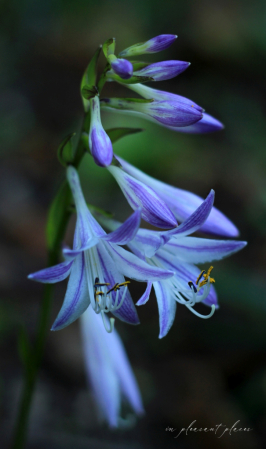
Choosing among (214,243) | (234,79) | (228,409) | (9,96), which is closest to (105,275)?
(214,243)

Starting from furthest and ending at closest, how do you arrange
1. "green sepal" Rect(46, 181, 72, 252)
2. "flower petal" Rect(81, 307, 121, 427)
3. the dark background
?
the dark background < "flower petal" Rect(81, 307, 121, 427) < "green sepal" Rect(46, 181, 72, 252)

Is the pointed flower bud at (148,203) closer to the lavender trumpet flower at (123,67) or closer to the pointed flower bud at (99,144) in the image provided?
the pointed flower bud at (99,144)

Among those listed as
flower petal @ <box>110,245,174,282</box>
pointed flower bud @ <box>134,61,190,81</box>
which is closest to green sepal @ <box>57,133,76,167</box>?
pointed flower bud @ <box>134,61,190,81</box>

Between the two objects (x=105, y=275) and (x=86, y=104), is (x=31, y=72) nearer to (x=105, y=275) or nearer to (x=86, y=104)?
(x=86, y=104)

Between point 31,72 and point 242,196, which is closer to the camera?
point 242,196

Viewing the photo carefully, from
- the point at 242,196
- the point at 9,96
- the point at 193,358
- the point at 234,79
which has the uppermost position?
the point at 9,96

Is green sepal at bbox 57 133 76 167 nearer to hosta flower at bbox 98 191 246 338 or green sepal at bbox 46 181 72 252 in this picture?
green sepal at bbox 46 181 72 252
